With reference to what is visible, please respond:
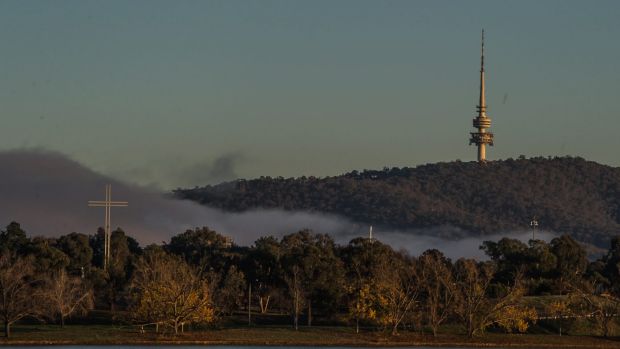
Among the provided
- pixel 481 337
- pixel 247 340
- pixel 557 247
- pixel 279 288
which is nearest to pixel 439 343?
pixel 481 337

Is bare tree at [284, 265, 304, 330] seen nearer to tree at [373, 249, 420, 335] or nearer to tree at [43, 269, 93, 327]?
tree at [373, 249, 420, 335]

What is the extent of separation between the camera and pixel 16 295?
114 meters

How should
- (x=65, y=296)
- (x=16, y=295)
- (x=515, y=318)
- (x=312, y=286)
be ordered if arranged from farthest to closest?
(x=312, y=286)
(x=65, y=296)
(x=515, y=318)
(x=16, y=295)

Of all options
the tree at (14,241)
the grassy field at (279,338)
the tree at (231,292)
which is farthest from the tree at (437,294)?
the tree at (14,241)

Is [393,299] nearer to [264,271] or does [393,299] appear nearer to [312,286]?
[312,286]

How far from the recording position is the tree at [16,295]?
358 ft

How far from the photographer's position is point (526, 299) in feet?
435

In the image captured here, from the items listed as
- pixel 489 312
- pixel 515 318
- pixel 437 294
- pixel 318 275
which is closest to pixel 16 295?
pixel 318 275

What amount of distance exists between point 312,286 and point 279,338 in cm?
2222

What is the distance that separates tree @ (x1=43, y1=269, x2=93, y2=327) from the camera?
407 ft

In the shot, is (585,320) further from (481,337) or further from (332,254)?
(332,254)

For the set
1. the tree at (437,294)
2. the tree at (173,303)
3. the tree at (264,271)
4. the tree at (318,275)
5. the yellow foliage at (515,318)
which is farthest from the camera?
the tree at (264,271)

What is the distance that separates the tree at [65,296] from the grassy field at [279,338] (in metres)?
4.79

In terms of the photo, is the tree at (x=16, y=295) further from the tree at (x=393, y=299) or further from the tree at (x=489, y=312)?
the tree at (x=489, y=312)
